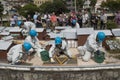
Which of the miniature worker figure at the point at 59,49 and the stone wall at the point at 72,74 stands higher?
the miniature worker figure at the point at 59,49

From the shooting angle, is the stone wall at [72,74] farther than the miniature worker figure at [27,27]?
No

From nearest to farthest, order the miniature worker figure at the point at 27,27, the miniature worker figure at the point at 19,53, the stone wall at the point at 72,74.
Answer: the stone wall at the point at 72,74, the miniature worker figure at the point at 19,53, the miniature worker figure at the point at 27,27

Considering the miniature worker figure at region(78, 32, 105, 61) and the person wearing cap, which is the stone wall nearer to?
the miniature worker figure at region(78, 32, 105, 61)

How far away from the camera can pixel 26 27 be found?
1834 centimetres

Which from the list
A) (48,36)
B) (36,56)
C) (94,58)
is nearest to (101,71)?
(94,58)

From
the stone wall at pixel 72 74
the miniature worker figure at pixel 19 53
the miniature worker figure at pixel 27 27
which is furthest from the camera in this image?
the miniature worker figure at pixel 27 27

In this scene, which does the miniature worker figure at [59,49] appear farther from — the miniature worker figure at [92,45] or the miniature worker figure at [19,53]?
the miniature worker figure at [19,53]

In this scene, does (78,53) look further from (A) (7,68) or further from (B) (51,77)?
(A) (7,68)

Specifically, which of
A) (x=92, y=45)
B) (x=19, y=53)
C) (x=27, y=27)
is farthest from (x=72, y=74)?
(x=27, y=27)

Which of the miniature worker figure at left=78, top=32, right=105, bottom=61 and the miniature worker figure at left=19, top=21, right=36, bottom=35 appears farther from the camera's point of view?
the miniature worker figure at left=19, top=21, right=36, bottom=35

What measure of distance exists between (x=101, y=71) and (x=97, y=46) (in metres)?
1.20

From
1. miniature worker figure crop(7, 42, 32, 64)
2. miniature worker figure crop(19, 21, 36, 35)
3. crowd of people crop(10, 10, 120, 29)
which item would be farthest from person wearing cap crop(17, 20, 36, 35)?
miniature worker figure crop(7, 42, 32, 64)

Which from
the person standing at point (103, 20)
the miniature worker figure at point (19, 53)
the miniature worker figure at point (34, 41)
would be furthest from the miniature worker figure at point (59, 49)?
the person standing at point (103, 20)

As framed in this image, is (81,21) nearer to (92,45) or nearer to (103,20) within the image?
(103,20)
